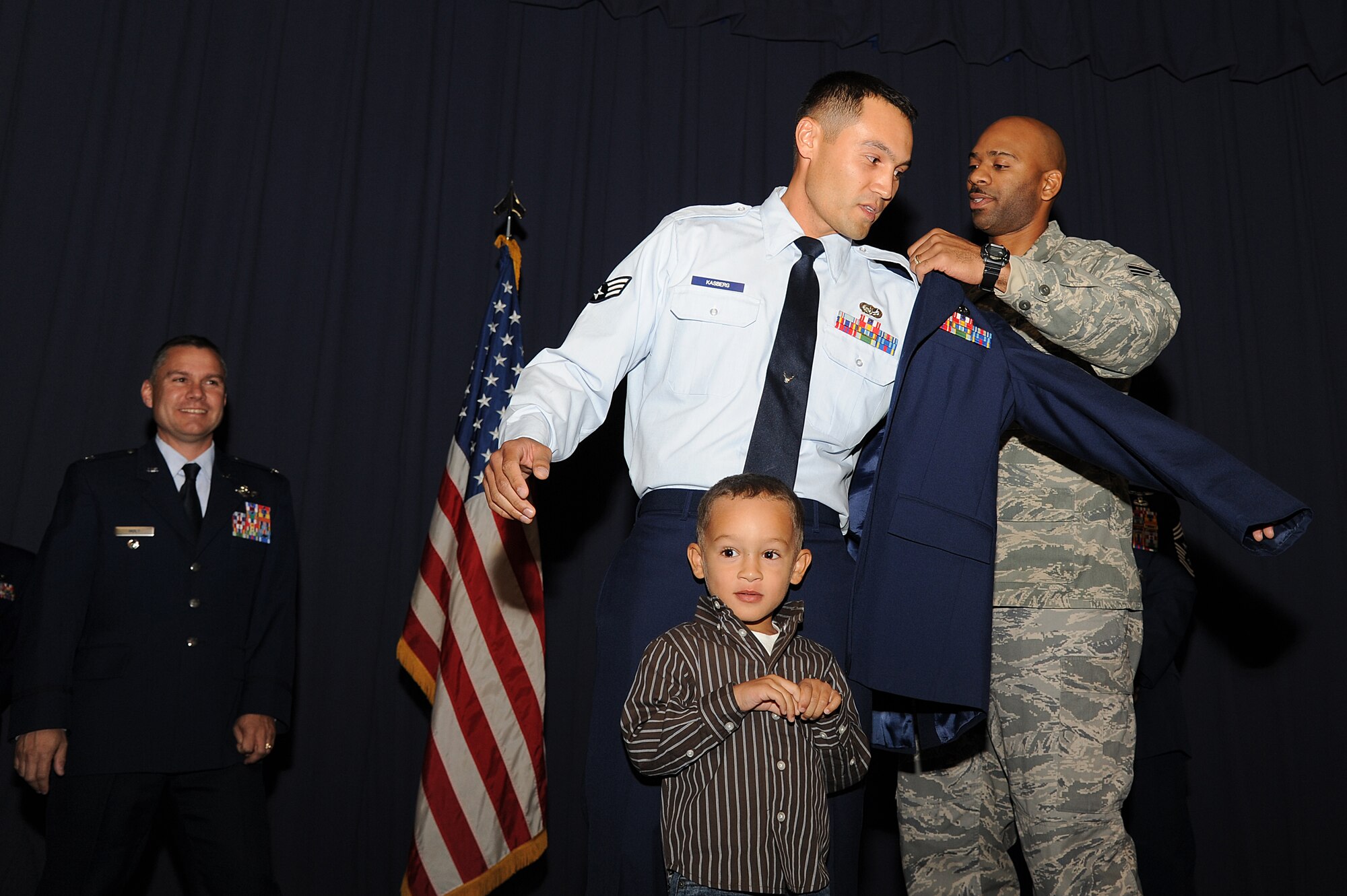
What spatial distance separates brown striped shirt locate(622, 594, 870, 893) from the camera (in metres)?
1.71

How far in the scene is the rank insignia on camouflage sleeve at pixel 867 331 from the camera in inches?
82.6

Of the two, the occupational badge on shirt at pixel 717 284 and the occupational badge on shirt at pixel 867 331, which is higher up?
the occupational badge on shirt at pixel 717 284

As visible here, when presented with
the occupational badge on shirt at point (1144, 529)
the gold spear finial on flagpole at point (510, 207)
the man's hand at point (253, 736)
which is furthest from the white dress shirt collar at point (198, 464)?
the occupational badge on shirt at point (1144, 529)

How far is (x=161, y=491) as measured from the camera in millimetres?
2980

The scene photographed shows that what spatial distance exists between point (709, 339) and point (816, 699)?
72 cm

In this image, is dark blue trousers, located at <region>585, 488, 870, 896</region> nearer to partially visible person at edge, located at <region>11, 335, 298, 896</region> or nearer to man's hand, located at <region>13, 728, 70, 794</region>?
partially visible person at edge, located at <region>11, 335, 298, 896</region>

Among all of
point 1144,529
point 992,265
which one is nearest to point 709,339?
point 992,265

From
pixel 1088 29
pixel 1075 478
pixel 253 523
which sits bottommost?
pixel 253 523

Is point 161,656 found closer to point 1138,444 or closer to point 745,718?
point 745,718

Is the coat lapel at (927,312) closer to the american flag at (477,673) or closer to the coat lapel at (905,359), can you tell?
the coat lapel at (905,359)

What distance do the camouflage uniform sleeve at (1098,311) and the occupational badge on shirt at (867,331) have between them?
337mm

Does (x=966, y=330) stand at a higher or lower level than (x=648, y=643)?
higher

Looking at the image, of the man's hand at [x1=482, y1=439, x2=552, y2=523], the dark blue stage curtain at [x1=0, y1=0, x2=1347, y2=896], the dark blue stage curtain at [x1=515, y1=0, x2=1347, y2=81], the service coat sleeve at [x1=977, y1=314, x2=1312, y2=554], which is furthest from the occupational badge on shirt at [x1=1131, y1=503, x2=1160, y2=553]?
the man's hand at [x1=482, y1=439, x2=552, y2=523]

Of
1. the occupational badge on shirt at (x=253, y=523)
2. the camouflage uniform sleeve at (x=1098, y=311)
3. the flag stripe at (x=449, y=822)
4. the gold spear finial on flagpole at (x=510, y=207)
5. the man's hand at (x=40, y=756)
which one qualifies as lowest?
the flag stripe at (x=449, y=822)
